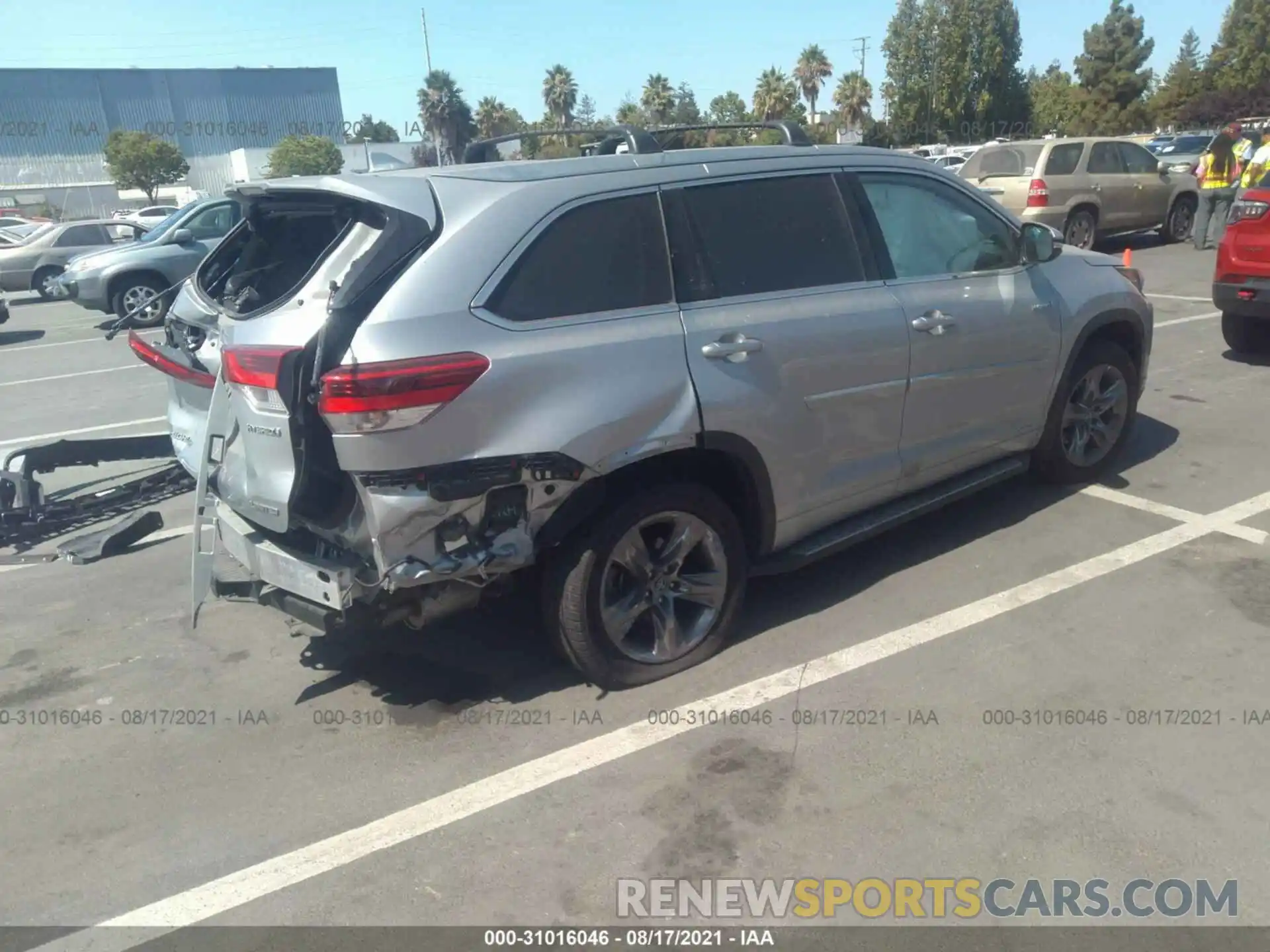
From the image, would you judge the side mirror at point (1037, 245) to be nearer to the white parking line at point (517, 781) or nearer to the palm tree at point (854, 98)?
the white parking line at point (517, 781)

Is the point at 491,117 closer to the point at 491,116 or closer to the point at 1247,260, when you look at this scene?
the point at 491,116

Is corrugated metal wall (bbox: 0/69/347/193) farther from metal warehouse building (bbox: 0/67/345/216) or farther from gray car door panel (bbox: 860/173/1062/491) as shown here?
gray car door panel (bbox: 860/173/1062/491)

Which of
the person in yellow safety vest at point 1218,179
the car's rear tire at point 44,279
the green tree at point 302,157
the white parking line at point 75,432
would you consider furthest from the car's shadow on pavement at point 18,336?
the green tree at point 302,157

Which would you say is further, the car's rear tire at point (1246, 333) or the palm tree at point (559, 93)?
the palm tree at point (559, 93)

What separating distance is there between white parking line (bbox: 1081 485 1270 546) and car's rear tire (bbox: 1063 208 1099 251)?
10340 millimetres

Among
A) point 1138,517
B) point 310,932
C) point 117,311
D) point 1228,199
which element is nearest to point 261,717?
point 310,932

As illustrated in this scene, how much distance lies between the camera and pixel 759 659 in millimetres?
4207

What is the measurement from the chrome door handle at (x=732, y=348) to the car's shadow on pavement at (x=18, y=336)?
47.1 ft

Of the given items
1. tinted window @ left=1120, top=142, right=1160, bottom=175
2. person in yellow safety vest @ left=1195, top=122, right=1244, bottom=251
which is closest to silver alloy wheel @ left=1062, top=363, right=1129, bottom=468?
person in yellow safety vest @ left=1195, top=122, right=1244, bottom=251

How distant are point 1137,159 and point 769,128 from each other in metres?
13.4

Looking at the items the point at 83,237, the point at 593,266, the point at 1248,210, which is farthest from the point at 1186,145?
the point at 593,266

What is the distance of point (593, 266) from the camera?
3.77m

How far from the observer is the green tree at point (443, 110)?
77312mm

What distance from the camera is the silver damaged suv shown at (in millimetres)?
3416
